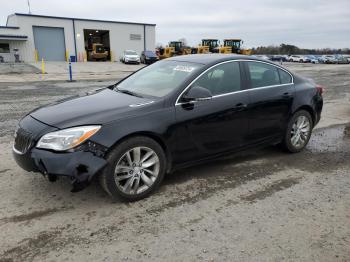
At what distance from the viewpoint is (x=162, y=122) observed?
375cm

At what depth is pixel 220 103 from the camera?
13.9ft

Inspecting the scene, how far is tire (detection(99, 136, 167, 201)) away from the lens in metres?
3.45

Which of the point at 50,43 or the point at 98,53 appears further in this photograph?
the point at 98,53

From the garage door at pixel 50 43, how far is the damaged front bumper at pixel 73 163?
40.2m

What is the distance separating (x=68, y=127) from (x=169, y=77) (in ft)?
5.20

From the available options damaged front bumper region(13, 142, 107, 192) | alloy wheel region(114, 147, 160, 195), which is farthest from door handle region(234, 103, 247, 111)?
damaged front bumper region(13, 142, 107, 192)

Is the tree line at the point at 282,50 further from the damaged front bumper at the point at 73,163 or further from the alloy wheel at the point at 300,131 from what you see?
the damaged front bumper at the point at 73,163

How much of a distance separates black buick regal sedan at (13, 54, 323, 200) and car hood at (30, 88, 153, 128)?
0.03 feet

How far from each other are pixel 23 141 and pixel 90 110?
0.77 m

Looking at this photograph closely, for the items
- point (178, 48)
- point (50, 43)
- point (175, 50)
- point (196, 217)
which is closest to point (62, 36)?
point (50, 43)

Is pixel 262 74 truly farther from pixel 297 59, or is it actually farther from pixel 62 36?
pixel 297 59

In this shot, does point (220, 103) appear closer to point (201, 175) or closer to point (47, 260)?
point (201, 175)

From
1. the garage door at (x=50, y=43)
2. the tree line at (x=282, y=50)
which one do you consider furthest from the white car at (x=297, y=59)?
the garage door at (x=50, y=43)

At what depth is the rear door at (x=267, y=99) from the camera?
4664 mm
